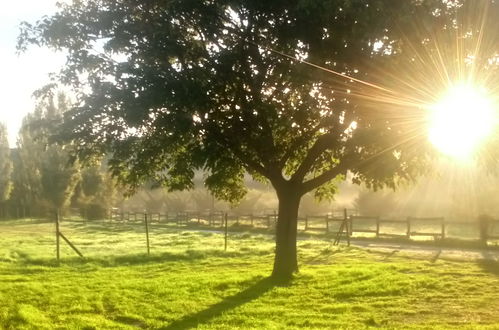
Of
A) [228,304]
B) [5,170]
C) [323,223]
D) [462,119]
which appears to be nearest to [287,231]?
[228,304]

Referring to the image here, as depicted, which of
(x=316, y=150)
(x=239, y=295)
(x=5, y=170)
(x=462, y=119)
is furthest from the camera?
(x=5, y=170)

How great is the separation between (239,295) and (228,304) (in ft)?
3.76

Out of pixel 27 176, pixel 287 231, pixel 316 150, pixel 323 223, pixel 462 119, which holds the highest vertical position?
pixel 27 176

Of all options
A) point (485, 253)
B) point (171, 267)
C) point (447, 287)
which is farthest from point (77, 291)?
point (485, 253)

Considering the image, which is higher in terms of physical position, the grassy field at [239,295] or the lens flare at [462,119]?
the lens flare at [462,119]

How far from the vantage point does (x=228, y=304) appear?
42.4ft

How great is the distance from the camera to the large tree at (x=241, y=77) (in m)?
13.6

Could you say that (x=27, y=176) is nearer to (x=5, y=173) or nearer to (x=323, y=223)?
(x=5, y=173)

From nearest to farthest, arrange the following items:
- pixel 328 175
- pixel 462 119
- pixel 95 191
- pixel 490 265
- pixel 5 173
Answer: pixel 462 119, pixel 328 175, pixel 490 265, pixel 5 173, pixel 95 191

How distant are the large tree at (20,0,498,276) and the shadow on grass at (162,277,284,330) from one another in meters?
1.25

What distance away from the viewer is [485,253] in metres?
24.7

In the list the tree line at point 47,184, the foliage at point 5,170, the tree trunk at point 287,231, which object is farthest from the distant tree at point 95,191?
the tree trunk at point 287,231

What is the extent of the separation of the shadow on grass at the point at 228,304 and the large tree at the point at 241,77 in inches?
49.2

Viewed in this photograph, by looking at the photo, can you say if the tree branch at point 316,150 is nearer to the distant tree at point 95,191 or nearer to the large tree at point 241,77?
the large tree at point 241,77
